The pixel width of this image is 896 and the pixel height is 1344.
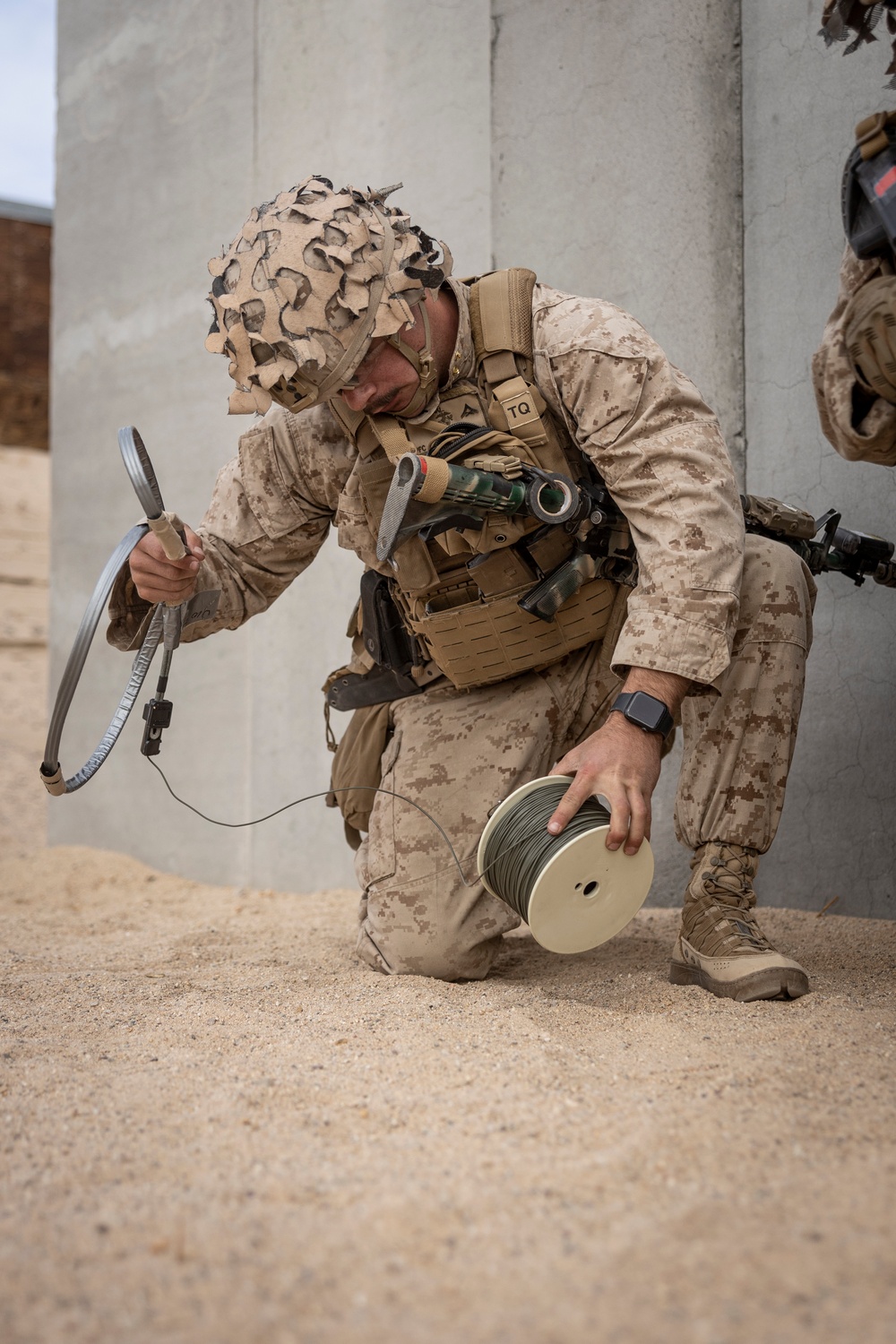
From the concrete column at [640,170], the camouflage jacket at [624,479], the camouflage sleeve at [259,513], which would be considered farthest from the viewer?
the concrete column at [640,170]

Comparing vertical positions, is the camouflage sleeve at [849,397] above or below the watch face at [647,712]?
above

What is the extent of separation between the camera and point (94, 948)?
2.70 m

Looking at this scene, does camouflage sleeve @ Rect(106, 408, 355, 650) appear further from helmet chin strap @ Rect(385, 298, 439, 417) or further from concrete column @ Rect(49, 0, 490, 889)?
concrete column @ Rect(49, 0, 490, 889)

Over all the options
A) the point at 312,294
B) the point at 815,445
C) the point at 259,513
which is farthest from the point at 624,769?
the point at 815,445

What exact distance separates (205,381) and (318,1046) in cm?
299

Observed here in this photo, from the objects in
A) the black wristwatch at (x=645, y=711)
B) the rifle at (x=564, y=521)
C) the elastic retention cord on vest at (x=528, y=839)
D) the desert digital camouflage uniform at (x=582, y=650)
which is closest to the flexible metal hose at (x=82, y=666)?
the desert digital camouflage uniform at (x=582, y=650)

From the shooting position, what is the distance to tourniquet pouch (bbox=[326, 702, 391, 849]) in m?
2.60

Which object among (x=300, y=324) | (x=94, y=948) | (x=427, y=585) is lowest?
(x=94, y=948)

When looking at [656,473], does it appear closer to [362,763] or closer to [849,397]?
[849,397]

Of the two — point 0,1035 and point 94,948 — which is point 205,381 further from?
point 0,1035

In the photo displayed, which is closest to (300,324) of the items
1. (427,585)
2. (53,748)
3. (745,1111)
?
(427,585)

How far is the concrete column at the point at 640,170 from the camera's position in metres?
2.86

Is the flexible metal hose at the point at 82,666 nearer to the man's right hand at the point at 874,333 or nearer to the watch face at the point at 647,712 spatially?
the watch face at the point at 647,712

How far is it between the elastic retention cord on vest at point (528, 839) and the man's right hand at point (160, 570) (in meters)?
0.87
